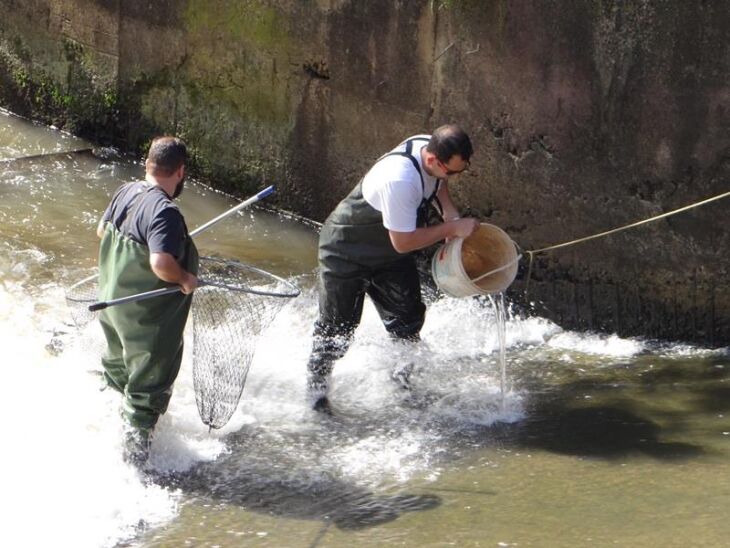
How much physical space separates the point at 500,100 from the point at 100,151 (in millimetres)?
4187

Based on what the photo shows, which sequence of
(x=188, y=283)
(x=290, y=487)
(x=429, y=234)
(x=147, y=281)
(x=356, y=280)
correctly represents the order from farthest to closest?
(x=356, y=280)
(x=429, y=234)
(x=290, y=487)
(x=147, y=281)
(x=188, y=283)

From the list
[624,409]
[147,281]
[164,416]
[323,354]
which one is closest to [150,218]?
[147,281]

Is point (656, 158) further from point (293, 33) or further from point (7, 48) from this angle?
point (7, 48)

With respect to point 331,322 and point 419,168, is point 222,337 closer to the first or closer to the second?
point 331,322

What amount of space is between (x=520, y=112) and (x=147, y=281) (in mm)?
3152

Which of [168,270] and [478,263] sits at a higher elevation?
[168,270]

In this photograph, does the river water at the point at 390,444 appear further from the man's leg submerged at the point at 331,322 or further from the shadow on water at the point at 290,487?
the man's leg submerged at the point at 331,322

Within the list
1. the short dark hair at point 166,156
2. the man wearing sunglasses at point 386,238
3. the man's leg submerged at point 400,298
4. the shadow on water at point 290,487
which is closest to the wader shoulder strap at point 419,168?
the man wearing sunglasses at point 386,238

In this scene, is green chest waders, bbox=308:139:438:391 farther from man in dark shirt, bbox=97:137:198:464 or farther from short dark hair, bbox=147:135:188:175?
short dark hair, bbox=147:135:188:175

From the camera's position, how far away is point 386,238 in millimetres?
6367

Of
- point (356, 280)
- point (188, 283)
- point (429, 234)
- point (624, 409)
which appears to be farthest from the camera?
point (624, 409)

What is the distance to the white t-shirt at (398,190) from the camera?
19.8ft

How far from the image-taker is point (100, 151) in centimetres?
1068

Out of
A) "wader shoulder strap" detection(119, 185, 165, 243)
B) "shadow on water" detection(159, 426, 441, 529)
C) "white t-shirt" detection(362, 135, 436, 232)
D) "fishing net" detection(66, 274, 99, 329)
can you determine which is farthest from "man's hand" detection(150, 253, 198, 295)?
"white t-shirt" detection(362, 135, 436, 232)
